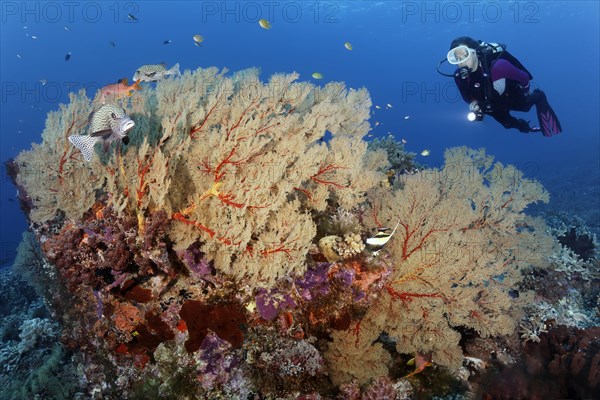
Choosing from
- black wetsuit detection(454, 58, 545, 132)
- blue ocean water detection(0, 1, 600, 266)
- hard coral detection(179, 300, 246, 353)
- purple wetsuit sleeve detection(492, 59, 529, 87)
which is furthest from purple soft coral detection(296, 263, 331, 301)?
blue ocean water detection(0, 1, 600, 266)

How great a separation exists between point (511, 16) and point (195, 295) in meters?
102

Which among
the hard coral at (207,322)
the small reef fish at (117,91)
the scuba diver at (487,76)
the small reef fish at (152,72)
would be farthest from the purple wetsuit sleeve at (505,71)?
the hard coral at (207,322)

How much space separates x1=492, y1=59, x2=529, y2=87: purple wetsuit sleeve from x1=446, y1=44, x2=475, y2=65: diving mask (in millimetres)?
816

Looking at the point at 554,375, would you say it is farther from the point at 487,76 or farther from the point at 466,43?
the point at 466,43

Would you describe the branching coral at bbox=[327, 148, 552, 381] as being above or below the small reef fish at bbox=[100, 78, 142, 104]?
below

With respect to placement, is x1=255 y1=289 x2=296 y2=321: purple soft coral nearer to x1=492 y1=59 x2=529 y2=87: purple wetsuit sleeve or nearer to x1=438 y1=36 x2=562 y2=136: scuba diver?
x1=438 y1=36 x2=562 y2=136: scuba diver

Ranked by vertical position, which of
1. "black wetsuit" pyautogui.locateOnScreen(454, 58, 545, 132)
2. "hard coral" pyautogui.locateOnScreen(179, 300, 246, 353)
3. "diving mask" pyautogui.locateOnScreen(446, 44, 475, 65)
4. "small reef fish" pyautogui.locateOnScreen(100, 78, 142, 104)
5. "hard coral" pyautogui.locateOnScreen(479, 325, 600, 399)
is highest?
"diving mask" pyautogui.locateOnScreen(446, 44, 475, 65)

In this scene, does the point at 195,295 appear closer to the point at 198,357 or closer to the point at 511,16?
the point at 198,357

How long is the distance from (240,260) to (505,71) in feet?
26.2

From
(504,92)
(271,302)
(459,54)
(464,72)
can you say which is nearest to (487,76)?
(464,72)

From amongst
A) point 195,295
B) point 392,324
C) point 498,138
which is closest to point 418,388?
point 392,324

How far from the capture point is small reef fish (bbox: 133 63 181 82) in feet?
19.1

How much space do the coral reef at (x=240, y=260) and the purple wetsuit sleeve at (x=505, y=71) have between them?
519 cm

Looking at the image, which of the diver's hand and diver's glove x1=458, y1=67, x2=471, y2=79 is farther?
the diver's hand
